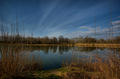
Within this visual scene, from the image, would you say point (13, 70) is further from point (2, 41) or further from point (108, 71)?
point (108, 71)

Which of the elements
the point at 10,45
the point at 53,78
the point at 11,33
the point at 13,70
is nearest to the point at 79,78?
the point at 53,78

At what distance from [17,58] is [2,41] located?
950 millimetres

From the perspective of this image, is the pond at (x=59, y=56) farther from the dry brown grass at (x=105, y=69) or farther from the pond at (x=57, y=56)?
the dry brown grass at (x=105, y=69)

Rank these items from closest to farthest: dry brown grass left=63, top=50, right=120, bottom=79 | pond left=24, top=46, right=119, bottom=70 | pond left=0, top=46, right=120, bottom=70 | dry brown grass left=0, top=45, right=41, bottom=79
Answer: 1. dry brown grass left=63, top=50, right=120, bottom=79
2. dry brown grass left=0, top=45, right=41, bottom=79
3. pond left=0, top=46, right=120, bottom=70
4. pond left=24, top=46, right=119, bottom=70

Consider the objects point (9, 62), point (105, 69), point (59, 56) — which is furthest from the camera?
point (59, 56)

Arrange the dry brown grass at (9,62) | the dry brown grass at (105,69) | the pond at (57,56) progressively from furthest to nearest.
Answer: the pond at (57,56) < the dry brown grass at (9,62) < the dry brown grass at (105,69)

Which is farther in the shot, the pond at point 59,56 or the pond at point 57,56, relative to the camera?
the pond at point 59,56

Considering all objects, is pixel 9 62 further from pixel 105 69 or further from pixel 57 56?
pixel 57 56

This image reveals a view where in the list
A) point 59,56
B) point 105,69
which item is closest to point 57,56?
point 59,56

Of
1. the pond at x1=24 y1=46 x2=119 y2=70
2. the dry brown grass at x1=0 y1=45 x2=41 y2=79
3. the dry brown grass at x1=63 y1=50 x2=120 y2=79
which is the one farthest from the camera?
the pond at x1=24 y1=46 x2=119 y2=70

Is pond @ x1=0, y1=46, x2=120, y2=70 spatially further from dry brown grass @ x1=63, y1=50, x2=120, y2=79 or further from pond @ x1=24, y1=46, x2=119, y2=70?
dry brown grass @ x1=63, y1=50, x2=120, y2=79

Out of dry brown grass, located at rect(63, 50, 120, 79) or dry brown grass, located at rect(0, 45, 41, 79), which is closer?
dry brown grass, located at rect(63, 50, 120, 79)

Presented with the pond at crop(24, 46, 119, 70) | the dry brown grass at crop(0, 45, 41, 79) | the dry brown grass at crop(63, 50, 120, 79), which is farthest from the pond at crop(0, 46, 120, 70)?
the dry brown grass at crop(0, 45, 41, 79)

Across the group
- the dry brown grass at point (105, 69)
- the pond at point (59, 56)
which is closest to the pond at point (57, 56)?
the pond at point (59, 56)
